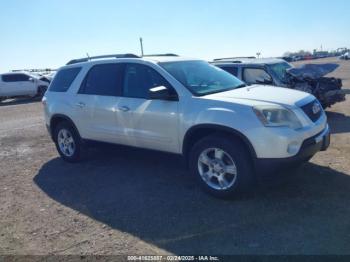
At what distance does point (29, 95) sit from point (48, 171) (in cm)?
1862

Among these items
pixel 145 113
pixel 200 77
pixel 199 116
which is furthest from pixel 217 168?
pixel 200 77

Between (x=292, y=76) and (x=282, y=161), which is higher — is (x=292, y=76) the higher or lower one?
the higher one

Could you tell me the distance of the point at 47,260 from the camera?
368 cm

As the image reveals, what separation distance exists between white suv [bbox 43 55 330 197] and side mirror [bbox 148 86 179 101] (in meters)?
0.01

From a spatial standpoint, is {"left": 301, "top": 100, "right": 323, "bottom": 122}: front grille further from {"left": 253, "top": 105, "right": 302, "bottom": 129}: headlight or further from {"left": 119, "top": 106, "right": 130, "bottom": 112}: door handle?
{"left": 119, "top": 106, "right": 130, "bottom": 112}: door handle

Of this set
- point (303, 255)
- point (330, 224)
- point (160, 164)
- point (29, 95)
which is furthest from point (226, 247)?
point (29, 95)

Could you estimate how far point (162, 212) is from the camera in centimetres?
454

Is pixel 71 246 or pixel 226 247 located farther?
pixel 71 246

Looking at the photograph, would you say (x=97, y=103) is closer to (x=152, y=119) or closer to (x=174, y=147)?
(x=152, y=119)

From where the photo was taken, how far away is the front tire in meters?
4.51

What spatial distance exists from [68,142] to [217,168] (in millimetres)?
3415

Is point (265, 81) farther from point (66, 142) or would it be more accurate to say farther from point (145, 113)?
point (66, 142)

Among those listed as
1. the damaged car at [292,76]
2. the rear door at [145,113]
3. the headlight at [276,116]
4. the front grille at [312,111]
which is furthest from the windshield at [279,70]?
the headlight at [276,116]

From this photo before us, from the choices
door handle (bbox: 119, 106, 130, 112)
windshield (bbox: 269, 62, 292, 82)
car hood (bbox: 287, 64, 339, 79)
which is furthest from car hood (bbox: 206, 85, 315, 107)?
car hood (bbox: 287, 64, 339, 79)
